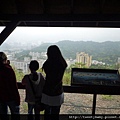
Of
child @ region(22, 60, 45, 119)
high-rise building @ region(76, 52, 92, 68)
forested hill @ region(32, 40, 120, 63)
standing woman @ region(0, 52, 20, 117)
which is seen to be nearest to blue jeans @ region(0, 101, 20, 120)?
standing woman @ region(0, 52, 20, 117)

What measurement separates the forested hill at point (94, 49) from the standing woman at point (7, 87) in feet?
3.20

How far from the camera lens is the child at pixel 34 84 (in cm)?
198

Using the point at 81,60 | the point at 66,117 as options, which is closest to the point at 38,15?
the point at 81,60

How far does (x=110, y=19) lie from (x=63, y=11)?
2.76ft

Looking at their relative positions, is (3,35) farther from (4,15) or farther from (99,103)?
(99,103)

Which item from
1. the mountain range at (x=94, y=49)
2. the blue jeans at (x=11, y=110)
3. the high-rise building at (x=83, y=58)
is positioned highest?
the mountain range at (x=94, y=49)

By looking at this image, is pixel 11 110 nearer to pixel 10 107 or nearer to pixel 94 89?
pixel 10 107

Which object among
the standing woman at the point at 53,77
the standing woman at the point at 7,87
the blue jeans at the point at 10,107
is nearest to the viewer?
the standing woman at the point at 53,77

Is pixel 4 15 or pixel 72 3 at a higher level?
pixel 72 3

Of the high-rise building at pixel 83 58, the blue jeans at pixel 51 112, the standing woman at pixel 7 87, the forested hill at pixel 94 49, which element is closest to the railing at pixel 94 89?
the standing woman at pixel 7 87

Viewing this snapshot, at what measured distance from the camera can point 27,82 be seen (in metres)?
2.03

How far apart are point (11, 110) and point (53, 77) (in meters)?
0.80

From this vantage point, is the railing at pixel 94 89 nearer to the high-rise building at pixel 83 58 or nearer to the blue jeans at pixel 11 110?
the blue jeans at pixel 11 110

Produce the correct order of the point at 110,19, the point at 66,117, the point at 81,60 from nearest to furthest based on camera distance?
the point at 66,117, the point at 110,19, the point at 81,60
